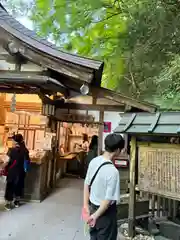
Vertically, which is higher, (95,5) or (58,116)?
(95,5)

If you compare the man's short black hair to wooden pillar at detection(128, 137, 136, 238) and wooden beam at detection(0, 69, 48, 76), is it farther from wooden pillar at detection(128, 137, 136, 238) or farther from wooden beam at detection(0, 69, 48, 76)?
wooden beam at detection(0, 69, 48, 76)

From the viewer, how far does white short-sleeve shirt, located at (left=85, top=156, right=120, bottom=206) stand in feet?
8.39

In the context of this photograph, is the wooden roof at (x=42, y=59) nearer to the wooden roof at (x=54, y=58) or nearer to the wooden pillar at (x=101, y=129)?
the wooden roof at (x=54, y=58)

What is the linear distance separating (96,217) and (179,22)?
7368mm

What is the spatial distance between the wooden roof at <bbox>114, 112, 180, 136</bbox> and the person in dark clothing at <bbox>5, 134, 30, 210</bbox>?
9.68 feet

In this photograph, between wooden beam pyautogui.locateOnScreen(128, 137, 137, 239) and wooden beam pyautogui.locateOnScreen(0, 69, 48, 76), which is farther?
wooden beam pyautogui.locateOnScreen(0, 69, 48, 76)

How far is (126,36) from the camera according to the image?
9.87 metres

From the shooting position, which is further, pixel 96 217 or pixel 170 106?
pixel 170 106

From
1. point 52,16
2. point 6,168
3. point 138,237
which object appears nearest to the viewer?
point 138,237

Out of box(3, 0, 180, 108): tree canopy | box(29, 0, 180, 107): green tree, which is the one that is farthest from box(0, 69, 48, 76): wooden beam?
box(29, 0, 180, 107): green tree

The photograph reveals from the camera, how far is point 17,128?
1136 cm

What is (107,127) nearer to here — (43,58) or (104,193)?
(43,58)

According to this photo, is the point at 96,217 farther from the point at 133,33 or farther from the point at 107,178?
the point at 133,33

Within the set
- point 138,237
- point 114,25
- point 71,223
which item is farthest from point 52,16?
point 138,237
